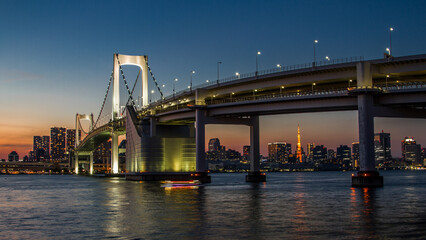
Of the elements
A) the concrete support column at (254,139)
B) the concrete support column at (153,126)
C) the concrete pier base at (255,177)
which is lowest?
the concrete pier base at (255,177)

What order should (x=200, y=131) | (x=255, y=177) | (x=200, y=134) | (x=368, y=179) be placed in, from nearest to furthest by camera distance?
(x=368, y=179), (x=200, y=131), (x=200, y=134), (x=255, y=177)

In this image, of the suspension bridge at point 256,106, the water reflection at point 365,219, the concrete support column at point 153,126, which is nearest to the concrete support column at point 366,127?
the suspension bridge at point 256,106

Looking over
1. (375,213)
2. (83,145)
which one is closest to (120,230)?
(375,213)

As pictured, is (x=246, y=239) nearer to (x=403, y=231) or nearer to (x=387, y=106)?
(x=403, y=231)

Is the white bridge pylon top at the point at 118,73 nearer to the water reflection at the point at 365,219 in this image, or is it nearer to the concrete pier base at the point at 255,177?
the concrete pier base at the point at 255,177

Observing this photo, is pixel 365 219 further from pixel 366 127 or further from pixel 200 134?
pixel 200 134

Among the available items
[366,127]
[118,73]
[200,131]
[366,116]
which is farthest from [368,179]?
[118,73]
